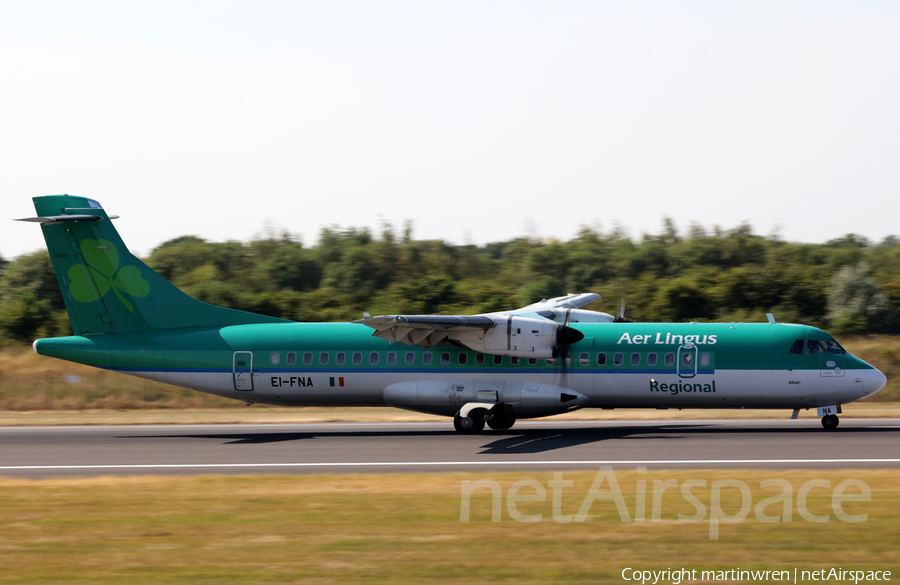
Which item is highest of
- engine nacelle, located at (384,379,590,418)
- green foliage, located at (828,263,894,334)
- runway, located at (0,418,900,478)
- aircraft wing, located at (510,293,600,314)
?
green foliage, located at (828,263,894,334)

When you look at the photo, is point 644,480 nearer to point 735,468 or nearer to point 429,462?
point 735,468

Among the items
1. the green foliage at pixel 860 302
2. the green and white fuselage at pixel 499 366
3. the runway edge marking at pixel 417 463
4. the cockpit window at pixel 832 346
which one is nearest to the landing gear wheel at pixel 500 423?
the green and white fuselage at pixel 499 366

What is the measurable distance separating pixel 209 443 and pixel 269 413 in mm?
11023

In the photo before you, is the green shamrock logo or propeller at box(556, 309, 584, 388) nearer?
propeller at box(556, 309, 584, 388)

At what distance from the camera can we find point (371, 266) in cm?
6931

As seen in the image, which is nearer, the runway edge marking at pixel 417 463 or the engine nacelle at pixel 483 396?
the runway edge marking at pixel 417 463

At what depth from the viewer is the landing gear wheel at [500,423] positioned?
23502 mm

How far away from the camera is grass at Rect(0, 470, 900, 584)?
29.5ft

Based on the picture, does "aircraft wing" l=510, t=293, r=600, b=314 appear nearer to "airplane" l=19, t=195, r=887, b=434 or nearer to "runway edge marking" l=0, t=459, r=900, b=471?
"airplane" l=19, t=195, r=887, b=434

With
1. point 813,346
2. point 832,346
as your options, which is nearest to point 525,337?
point 813,346

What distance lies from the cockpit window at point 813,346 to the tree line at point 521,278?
2700 centimetres

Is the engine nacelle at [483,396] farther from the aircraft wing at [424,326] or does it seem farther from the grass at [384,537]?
the grass at [384,537]

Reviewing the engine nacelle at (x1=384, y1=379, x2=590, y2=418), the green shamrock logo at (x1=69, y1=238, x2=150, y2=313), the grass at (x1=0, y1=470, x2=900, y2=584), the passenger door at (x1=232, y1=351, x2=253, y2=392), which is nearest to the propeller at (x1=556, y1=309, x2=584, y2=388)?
the engine nacelle at (x1=384, y1=379, x2=590, y2=418)

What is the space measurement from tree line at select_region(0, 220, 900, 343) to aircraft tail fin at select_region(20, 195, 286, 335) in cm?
2532
